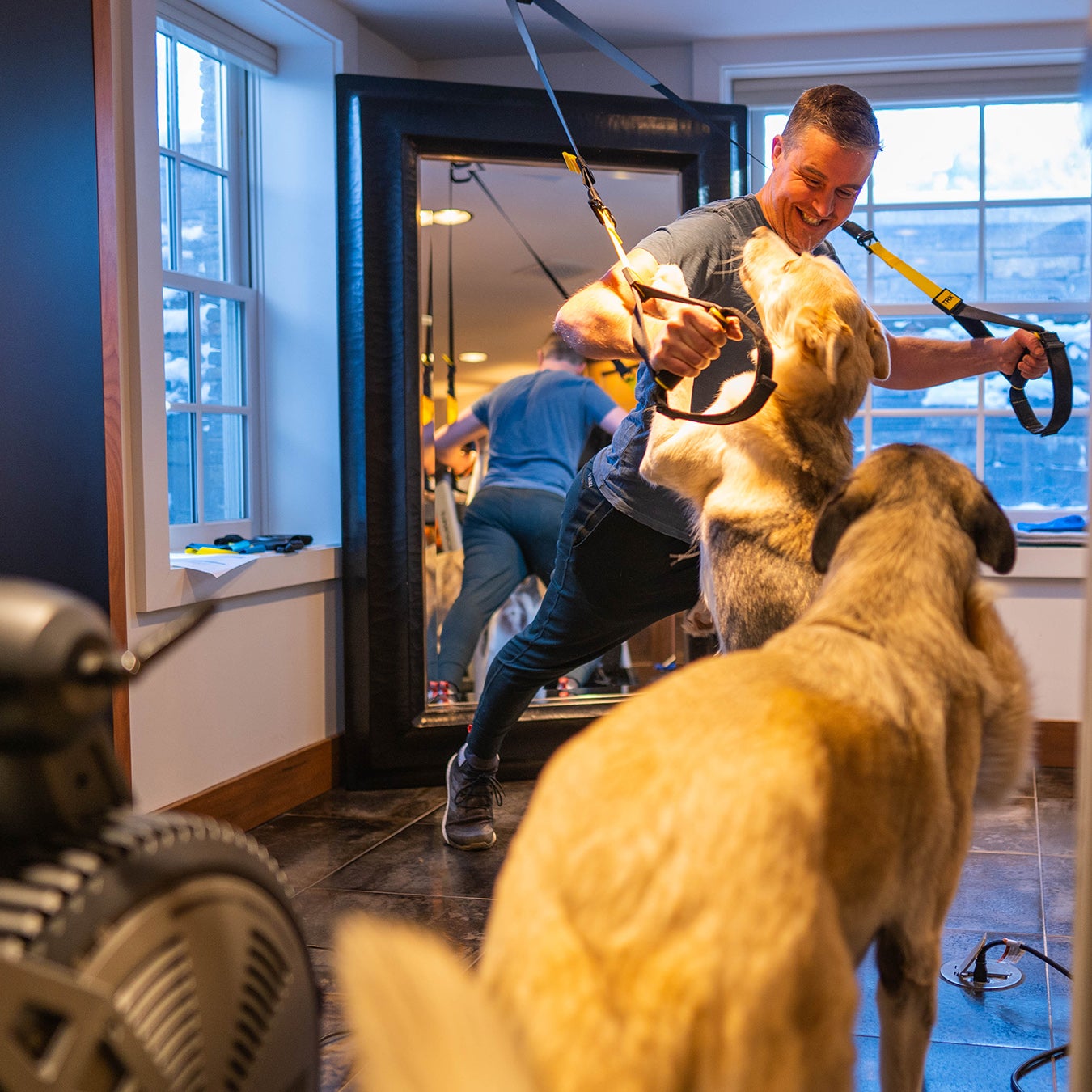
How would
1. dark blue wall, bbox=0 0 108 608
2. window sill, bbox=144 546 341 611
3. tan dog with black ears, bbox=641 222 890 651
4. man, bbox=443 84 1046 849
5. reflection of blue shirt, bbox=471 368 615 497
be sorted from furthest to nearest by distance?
reflection of blue shirt, bbox=471 368 615 497 < window sill, bbox=144 546 341 611 < dark blue wall, bbox=0 0 108 608 < man, bbox=443 84 1046 849 < tan dog with black ears, bbox=641 222 890 651

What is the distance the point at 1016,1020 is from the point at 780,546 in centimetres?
127

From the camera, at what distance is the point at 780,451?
6.07 ft

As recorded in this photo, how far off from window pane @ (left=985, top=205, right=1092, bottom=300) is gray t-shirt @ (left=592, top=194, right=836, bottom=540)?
301 centimetres

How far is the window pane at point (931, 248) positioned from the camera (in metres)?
4.78

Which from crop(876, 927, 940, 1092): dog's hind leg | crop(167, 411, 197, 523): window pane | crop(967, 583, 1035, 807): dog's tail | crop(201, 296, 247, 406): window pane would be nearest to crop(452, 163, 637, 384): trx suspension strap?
crop(201, 296, 247, 406): window pane

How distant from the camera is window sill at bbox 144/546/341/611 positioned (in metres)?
3.12

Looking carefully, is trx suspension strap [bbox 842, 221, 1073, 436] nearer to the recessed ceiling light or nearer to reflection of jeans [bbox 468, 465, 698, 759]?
reflection of jeans [bbox 468, 465, 698, 759]

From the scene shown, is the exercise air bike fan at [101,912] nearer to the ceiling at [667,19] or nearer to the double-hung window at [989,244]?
the ceiling at [667,19]

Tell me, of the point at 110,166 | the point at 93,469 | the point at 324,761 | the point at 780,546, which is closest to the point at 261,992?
the point at 780,546

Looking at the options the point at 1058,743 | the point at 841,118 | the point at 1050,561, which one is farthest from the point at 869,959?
the point at 1050,561

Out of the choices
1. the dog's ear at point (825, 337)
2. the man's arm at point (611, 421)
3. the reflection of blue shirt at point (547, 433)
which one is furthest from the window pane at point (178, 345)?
the dog's ear at point (825, 337)

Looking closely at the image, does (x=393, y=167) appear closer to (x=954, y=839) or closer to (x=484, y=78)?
(x=484, y=78)

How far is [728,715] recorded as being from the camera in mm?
943

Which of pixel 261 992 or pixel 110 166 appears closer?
pixel 261 992
